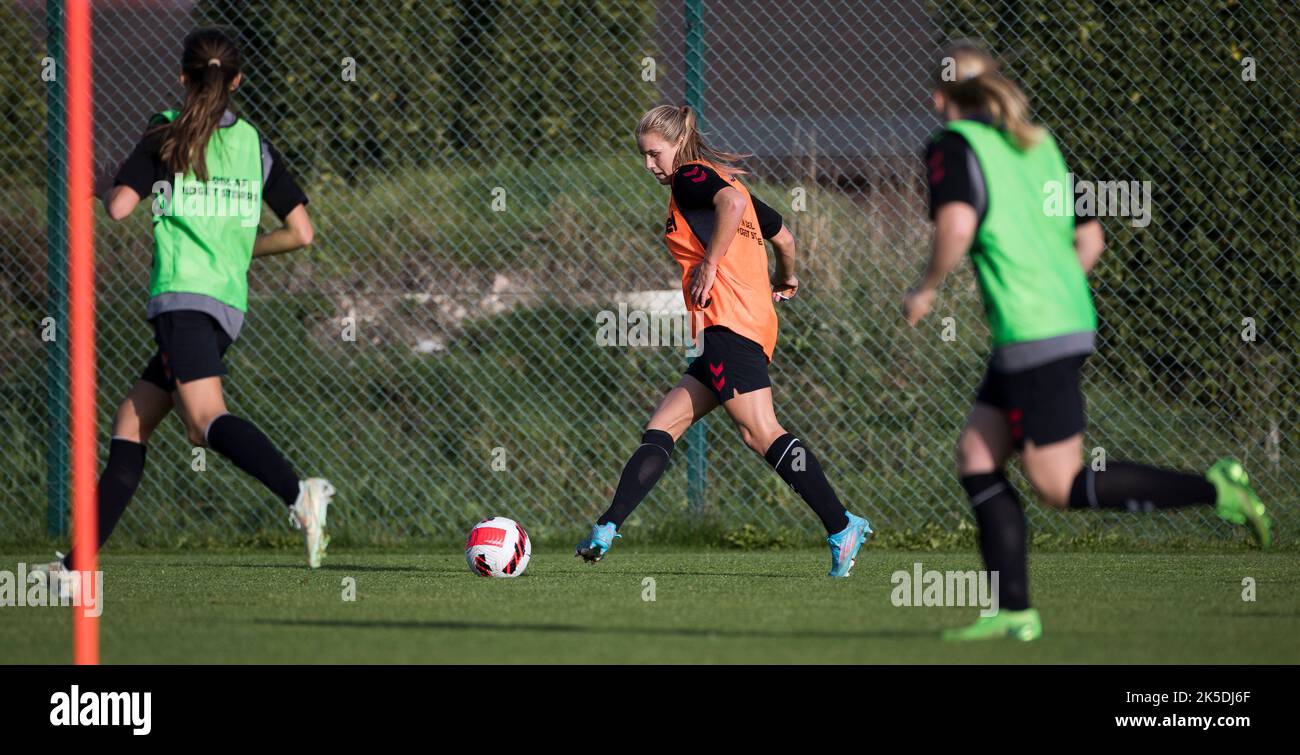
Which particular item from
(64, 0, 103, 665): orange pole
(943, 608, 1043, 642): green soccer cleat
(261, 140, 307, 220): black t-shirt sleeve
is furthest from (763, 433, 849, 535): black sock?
(64, 0, 103, 665): orange pole

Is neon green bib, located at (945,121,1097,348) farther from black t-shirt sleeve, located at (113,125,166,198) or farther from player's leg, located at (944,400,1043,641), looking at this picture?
black t-shirt sleeve, located at (113,125,166,198)

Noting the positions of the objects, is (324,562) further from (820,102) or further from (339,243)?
(820,102)

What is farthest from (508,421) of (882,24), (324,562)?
(882,24)

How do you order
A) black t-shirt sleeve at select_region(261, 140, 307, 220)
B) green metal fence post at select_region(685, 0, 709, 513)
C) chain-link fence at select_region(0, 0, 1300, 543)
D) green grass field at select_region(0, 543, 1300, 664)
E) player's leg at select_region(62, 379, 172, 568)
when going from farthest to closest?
1. green metal fence post at select_region(685, 0, 709, 513)
2. chain-link fence at select_region(0, 0, 1300, 543)
3. black t-shirt sleeve at select_region(261, 140, 307, 220)
4. player's leg at select_region(62, 379, 172, 568)
5. green grass field at select_region(0, 543, 1300, 664)

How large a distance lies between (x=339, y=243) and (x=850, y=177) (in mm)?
3215

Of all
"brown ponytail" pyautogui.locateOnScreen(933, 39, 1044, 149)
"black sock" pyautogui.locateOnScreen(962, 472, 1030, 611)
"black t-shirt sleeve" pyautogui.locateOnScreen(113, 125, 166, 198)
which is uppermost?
"black t-shirt sleeve" pyautogui.locateOnScreen(113, 125, 166, 198)

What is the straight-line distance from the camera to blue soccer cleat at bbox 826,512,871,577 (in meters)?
5.98

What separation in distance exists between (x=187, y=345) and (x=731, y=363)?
7.07 ft

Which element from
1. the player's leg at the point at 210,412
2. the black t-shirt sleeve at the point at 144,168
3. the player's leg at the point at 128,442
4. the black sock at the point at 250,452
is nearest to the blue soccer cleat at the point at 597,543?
the player's leg at the point at 210,412

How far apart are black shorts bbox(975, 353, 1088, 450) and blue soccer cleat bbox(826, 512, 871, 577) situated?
82.1 inches

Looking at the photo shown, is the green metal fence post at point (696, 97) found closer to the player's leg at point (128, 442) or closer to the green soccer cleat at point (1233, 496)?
the player's leg at point (128, 442)

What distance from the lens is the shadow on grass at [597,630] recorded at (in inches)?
159

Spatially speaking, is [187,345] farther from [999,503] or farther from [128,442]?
[999,503]

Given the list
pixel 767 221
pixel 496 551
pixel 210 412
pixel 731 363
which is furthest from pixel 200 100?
pixel 767 221
